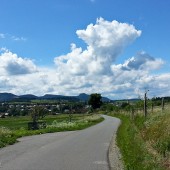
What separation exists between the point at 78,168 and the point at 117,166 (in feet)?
5.39

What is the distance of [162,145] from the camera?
1528cm

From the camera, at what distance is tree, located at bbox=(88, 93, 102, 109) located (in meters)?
167

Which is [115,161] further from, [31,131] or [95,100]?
[95,100]

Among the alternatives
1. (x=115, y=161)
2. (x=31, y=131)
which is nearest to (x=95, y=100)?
(x=31, y=131)

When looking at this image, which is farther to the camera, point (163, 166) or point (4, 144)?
point (4, 144)

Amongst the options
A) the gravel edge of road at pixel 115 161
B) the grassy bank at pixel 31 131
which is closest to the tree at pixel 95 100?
the grassy bank at pixel 31 131

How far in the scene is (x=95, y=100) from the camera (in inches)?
6703

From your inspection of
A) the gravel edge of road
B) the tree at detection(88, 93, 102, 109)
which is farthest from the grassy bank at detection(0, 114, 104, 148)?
the tree at detection(88, 93, 102, 109)

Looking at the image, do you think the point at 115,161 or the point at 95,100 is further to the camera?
the point at 95,100

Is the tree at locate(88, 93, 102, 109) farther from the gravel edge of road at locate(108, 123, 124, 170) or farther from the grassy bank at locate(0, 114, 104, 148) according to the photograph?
the gravel edge of road at locate(108, 123, 124, 170)

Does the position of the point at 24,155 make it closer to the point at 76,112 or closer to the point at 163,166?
the point at 163,166

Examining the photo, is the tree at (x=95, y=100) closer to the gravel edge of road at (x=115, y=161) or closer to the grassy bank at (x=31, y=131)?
the grassy bank at (x=31, y=131)

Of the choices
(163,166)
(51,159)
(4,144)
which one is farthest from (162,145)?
(4,144)

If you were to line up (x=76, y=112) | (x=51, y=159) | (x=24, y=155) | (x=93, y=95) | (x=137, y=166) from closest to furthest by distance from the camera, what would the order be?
(x=137, y=166)
(x=51, y=159)
(x=24, y=155)
(x=76, y=112)
(x=93, y=95)
